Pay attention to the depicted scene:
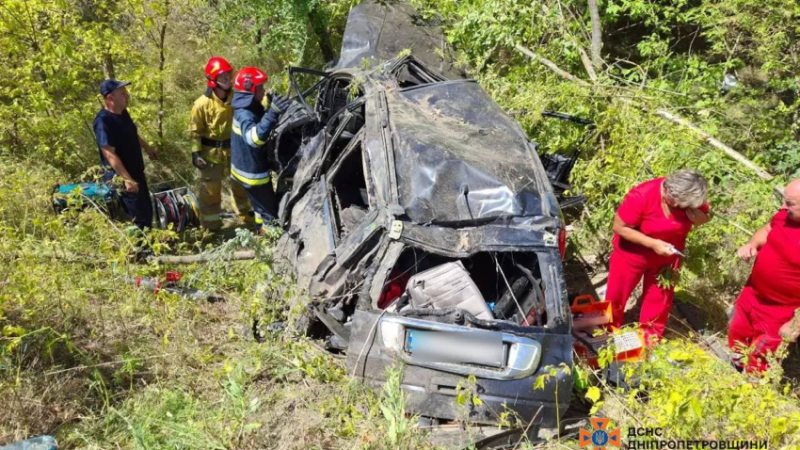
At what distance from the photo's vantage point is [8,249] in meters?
4.05

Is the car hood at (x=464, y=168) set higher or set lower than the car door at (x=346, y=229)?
higher

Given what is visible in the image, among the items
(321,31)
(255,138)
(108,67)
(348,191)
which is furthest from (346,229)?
(321,31)

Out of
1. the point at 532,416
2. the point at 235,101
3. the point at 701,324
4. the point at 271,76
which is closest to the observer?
the point at 532,416

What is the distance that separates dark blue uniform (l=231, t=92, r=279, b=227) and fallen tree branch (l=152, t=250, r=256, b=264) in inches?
26.4

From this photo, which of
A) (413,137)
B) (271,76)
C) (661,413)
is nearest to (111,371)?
(413,137)

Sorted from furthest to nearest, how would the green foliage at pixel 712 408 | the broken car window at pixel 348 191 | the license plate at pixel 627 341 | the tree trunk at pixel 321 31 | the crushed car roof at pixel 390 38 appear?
the tree trunk at pixel 321 31
the crushed car roof at pixel 390 38
the broken car window at pixel 348 191
the license plate at pixel 627 341
the green foliage at pixel 712 408

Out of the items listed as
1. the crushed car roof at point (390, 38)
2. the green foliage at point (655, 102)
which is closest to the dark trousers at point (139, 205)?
the crushed car roof at point (390, 38)

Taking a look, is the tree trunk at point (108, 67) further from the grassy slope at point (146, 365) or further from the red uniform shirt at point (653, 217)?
the red uniform shirt at point (653, 217)

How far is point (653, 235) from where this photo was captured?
379 cm

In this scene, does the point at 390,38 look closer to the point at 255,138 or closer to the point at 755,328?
the point at 255,138

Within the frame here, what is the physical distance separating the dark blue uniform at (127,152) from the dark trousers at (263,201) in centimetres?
98

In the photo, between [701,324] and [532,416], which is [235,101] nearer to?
[532,416]

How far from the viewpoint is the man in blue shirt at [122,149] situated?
5.03m

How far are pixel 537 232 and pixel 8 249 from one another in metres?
3.73
